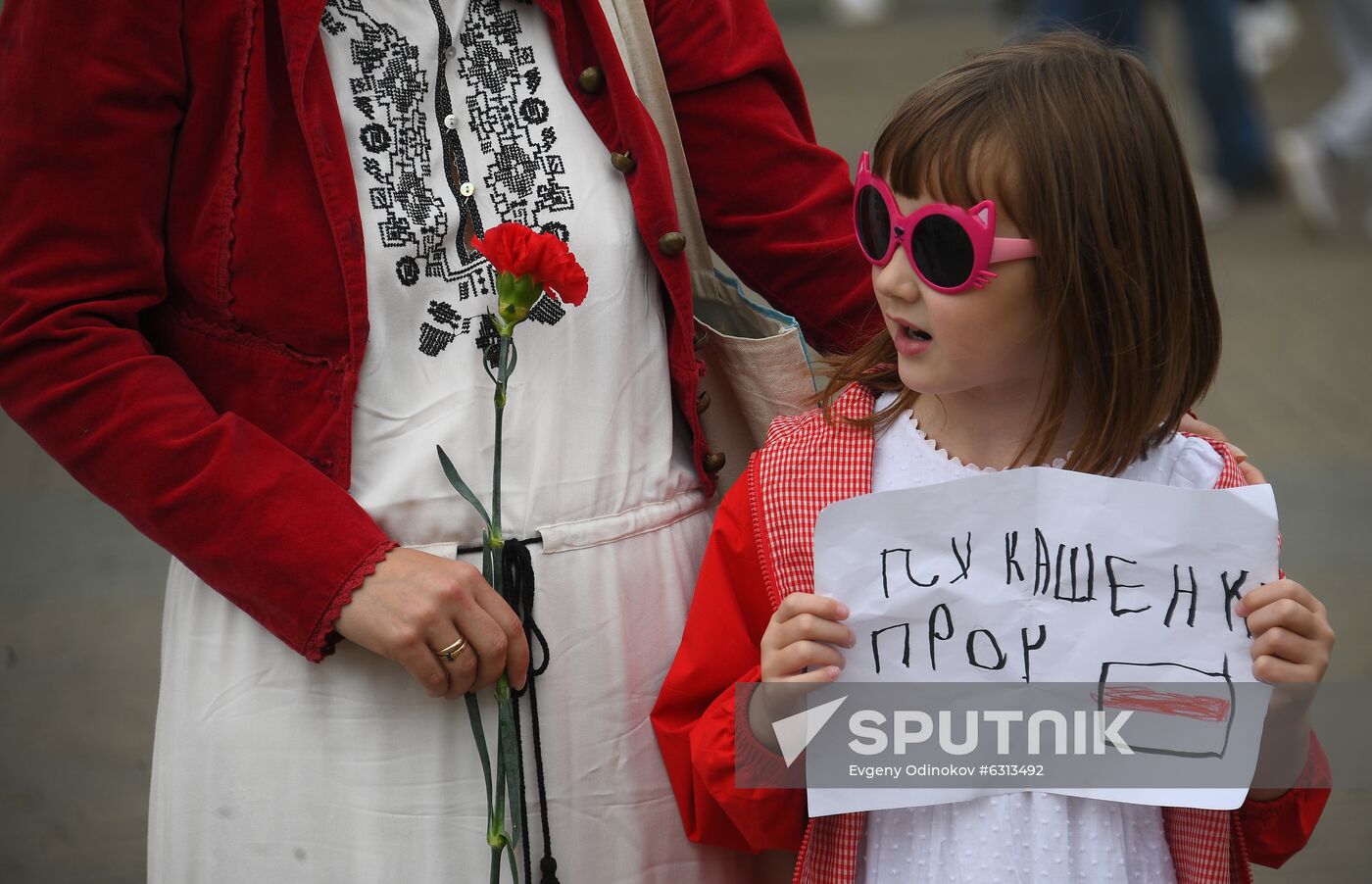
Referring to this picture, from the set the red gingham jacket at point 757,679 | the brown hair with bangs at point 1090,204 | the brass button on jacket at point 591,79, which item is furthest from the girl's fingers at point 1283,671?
the brass button on jacket at point 591,79

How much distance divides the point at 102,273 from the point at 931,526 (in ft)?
2.89

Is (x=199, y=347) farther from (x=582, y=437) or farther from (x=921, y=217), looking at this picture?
(x=921, y=217)

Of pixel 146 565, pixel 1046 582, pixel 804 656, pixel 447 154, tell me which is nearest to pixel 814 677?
pixel 804 656

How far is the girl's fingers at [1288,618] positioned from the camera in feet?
4.80

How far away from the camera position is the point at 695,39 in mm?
1890

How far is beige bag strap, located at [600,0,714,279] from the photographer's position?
1.83 m

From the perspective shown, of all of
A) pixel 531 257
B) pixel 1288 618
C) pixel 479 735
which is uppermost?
pixel 531 257

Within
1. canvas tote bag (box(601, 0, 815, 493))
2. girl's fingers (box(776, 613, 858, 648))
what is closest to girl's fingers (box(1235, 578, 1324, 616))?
girl's fingers (box(776, 613, 858, 648))

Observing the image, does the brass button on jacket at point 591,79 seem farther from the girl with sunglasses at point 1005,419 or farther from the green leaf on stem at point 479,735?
the green leaf on stem at point 479,735

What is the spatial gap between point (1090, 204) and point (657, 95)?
58 cm

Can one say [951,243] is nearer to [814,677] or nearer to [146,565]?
[814,677]

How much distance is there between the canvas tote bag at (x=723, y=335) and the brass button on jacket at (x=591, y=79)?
10 centimetres

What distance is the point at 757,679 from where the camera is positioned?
64.6 inches

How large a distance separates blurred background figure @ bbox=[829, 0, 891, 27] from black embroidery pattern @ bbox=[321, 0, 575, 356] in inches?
510
